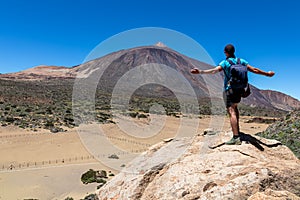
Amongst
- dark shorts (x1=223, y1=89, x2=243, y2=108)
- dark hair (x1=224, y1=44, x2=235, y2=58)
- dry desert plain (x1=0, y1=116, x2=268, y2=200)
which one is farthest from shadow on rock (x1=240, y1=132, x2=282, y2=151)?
dry desert plain (x1=0, y1=116, x2=268, y2=200)

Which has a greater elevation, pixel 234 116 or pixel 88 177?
pixel 234 116

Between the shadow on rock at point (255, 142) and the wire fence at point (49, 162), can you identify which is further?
the wire fence at point (49, 162)

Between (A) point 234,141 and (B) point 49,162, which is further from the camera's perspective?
(B) point 49,162

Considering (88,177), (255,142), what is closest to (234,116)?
(255,142)

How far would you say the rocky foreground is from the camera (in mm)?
4395

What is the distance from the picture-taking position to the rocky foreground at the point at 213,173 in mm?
4395

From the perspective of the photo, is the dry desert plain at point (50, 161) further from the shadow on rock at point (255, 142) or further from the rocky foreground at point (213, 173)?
the rocky foreground at point (213, 173)

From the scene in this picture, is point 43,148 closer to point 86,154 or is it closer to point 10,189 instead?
point 86,154

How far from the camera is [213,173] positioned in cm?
502

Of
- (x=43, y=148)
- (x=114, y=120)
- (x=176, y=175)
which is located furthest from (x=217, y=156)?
(x=114, y=120)

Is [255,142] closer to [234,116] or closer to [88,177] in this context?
[234,116]

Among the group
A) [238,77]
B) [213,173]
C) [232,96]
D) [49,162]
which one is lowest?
[49,162]

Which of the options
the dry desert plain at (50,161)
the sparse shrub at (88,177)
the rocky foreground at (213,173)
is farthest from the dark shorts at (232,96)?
the sparse shrub at (88,177)

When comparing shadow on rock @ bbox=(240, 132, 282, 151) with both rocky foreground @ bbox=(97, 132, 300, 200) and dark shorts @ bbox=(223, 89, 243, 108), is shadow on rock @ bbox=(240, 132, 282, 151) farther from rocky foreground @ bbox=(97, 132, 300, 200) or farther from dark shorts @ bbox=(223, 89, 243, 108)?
dark shorts @ bbox=(223, 89, 243, 108)
